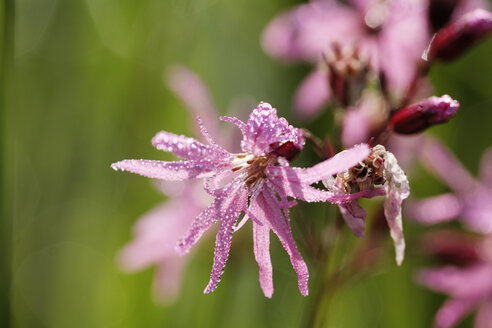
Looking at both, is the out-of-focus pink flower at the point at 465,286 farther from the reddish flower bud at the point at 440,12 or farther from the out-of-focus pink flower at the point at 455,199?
the reddish flower bud at the point at 440,12

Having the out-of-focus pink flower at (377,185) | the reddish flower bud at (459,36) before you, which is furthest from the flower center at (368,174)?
the reddish flower bud at (459,36)

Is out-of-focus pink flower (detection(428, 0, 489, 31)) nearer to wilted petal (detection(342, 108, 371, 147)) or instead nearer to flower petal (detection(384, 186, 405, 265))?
wilted petal (detection(342, 108, 371, 147))

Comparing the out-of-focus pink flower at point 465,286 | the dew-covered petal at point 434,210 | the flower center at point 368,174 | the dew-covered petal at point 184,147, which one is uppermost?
the dew-covered petal at point 184,147

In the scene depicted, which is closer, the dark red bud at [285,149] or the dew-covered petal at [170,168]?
the dew-covered petal at [170,168]

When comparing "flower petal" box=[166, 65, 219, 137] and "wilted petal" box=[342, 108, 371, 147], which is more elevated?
"flower petal" box=[166, 65, 219, 137]

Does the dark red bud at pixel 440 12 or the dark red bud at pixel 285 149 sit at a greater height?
the dark red bud at pixel 440 12

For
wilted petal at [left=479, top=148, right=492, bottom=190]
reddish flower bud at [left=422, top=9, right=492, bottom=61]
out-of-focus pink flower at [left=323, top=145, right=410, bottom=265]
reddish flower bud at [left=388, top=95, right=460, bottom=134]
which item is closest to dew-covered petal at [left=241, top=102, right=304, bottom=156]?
out-of-focus pink flower at [left=323, top=145, right=410, bottom=265]

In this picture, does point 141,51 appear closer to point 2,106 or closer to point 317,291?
point 2,106
